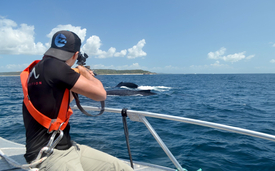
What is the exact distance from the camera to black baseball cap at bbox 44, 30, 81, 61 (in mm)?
1974

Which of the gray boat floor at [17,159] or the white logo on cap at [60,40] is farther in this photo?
the gray boat floor at [17,159]

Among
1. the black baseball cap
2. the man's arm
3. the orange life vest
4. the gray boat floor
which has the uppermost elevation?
the black baseball cap

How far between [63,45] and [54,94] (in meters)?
0.53

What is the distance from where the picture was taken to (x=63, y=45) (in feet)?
6.63

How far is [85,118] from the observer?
10.6 m

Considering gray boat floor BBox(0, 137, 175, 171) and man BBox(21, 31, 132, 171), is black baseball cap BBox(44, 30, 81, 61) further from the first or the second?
gray boat floor BBox(0, 137, 175, 171)

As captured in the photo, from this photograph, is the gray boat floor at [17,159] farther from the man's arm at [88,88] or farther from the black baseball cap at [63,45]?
the black baseball cap at [63,45]

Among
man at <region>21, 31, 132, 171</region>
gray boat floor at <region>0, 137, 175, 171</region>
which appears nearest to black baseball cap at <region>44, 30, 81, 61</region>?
man at <region>21, 31, 132, 171</region>

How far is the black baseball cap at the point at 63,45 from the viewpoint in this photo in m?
1.97

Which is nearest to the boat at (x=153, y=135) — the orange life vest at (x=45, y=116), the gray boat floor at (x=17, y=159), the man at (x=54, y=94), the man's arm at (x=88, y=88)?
the gray boat floor at (x=17, y=159)

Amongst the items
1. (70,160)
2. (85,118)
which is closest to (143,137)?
(85,118)

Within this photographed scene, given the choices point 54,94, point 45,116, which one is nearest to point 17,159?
point 45,116

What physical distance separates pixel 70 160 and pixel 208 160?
4.84 meters

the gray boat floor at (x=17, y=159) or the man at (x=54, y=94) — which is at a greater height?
the man at (x=54, y=94)
